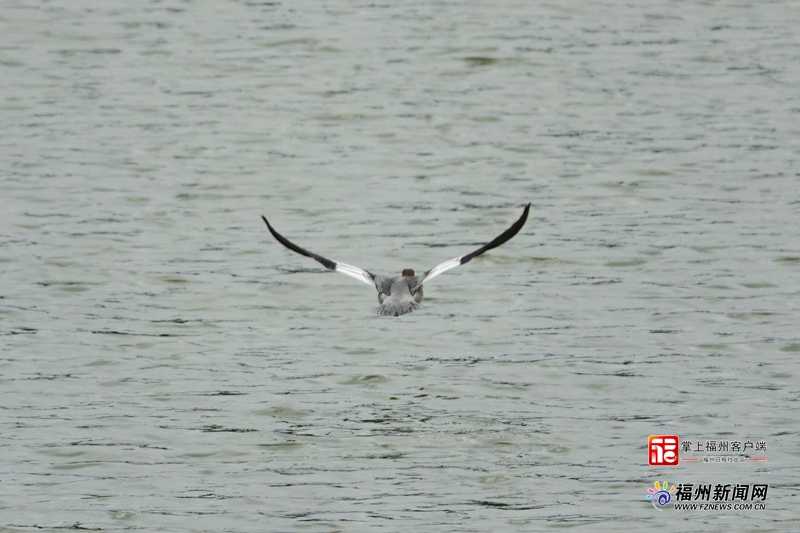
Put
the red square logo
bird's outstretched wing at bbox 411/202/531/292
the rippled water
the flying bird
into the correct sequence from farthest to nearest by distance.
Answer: the flying bird, the red square logo, the rippled water, bird's outstretched wing at bbox 411/202/531/292

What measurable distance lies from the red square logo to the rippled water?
0.69 ft

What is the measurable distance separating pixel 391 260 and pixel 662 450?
6872mm

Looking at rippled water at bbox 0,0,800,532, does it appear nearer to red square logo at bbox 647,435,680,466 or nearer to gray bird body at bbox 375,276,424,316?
red square logo at bbox 647,435,680,466

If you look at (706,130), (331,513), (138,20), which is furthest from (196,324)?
(138,20)

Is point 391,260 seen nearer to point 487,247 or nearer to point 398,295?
point 398,295

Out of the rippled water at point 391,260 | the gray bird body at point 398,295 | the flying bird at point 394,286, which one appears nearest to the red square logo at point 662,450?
the rippled water at point 391,260

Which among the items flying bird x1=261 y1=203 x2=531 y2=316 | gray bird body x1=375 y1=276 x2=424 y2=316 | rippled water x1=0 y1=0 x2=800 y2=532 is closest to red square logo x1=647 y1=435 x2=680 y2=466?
rippled water x1=0 y1=0 x2=800 y2=532

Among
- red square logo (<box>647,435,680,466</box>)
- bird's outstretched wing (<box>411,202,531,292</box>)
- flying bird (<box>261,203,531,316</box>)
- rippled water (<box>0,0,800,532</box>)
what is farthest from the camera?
flying bird (<box>261,203,531,316</box>)

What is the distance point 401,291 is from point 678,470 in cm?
310

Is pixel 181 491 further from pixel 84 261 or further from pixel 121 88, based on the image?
pixel 121 88

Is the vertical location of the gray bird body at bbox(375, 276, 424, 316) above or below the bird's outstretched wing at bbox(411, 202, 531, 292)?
below

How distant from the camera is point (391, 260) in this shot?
63.5 ft

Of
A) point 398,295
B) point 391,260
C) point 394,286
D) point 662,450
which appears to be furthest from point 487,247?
point 391,260

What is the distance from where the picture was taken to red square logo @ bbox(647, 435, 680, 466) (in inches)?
515
